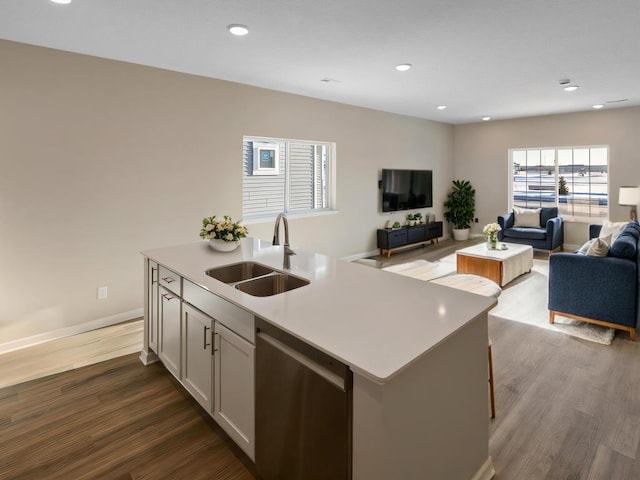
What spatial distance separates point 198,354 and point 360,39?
278 centimetres

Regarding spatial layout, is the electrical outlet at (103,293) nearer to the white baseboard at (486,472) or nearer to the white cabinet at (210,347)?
the white cabinet at (210,347)

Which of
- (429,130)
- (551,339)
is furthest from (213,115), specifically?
(429,130)

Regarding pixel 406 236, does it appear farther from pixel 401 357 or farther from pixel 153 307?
pixel 401 357

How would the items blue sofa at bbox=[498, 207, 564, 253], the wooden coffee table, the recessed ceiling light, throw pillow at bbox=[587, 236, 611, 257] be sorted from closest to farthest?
the recessed ceiling light
throw pillow at bbox=[587, 236, 611, 257]
the wooden coffee table
blue sofa at bbox=[498, 207, 564, 253]

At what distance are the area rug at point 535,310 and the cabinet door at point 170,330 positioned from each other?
308cm

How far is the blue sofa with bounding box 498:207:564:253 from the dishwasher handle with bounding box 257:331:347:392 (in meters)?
6.33

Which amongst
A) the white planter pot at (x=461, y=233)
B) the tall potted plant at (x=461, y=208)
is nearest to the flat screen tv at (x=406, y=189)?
the tall potted plant at (x=461, y=208)

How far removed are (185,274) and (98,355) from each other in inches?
60.6

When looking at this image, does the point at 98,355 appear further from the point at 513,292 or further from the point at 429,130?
the point at 429,130

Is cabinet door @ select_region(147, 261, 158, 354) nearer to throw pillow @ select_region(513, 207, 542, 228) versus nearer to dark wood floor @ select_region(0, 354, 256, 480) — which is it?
dark wood floor @ select_region(0, 354, 256, 480)

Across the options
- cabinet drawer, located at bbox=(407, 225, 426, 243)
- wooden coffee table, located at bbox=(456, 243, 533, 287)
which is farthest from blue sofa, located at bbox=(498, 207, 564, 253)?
cabinet drawer, located at bbox=(407, 225, 426, 243)

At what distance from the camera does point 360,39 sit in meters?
3.17

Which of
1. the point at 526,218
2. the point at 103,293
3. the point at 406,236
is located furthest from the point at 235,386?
the point at 526,218

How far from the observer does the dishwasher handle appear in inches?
48.9
